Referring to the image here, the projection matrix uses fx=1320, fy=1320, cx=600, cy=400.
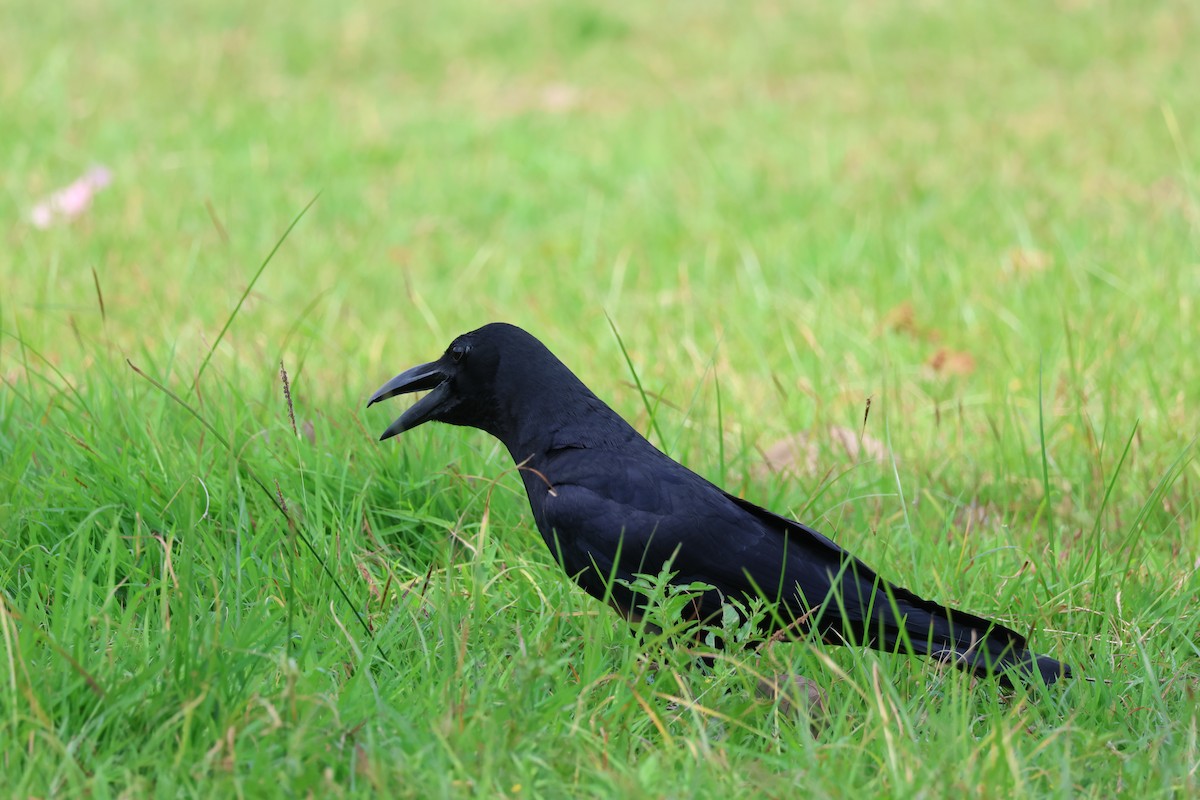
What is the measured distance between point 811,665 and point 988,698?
36 cm

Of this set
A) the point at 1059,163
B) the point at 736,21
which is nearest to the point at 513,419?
the point at 1059,163

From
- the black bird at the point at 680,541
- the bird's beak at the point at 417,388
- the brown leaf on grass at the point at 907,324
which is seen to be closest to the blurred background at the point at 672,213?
the brown leaf on grass at the point at 907,324

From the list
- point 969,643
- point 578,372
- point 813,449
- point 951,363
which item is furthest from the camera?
point 951,363

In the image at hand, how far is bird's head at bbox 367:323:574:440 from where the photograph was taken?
3078mm

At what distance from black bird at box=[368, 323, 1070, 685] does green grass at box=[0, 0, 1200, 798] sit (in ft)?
0.29

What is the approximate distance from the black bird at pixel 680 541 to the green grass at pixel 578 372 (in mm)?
89

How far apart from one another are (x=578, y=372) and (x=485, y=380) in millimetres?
1599

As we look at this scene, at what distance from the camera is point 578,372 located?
471cm

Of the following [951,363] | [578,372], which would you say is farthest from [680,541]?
[951,363]

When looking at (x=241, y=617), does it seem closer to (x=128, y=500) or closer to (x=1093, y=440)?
(x=128, y=500)

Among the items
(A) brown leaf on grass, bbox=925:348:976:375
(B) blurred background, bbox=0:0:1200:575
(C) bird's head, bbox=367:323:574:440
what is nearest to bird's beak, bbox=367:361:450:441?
(C) bird's head, bbox=367:323:574:440

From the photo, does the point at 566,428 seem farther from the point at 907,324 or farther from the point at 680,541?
the point at 907,324

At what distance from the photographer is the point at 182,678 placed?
7.48 ft

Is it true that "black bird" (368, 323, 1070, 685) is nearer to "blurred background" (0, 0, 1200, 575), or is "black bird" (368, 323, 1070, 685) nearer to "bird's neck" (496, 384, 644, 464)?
"bird's neck" (496, 384, 644, 464)
